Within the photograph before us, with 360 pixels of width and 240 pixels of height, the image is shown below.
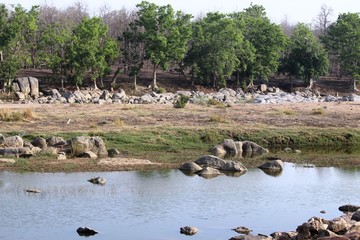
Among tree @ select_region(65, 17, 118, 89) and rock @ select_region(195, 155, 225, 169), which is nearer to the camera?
rock @ select_region(195, 155, 225, 169)

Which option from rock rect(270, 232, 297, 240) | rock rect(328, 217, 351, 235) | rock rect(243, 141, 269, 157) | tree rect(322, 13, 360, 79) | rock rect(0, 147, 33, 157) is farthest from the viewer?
tree rect(322, 13, 360, 79)

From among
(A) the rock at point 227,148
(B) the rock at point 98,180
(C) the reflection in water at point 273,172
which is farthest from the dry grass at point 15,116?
(C) the reflection in water at point 273,172

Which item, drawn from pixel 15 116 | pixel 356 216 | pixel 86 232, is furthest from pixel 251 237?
pixel 15 116

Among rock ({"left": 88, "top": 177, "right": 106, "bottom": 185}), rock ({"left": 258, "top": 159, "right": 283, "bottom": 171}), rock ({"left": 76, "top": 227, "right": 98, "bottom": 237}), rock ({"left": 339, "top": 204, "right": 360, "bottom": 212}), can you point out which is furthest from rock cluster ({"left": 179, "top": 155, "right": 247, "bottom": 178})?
rock ({"left": 76, "top": 227, "right": 98, "bottom": 237})

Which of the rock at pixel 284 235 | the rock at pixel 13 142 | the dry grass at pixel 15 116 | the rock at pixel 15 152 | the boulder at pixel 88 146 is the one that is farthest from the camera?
the dry grass at pixel 15 116

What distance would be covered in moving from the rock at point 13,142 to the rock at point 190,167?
7.75 m

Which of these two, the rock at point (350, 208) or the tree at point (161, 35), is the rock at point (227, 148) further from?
the tree at point (161, 35)

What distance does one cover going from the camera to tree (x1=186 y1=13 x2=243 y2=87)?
269ft

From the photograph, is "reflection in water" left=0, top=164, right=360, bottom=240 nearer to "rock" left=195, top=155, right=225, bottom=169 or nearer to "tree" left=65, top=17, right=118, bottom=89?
"rock" left=195, top=155, right=225, bottom=169

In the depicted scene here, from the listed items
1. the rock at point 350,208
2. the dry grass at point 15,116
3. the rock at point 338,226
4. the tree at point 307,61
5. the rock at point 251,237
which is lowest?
the rock at point 350,208

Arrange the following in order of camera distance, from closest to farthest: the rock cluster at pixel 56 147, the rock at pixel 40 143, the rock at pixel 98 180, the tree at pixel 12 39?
the rock at pixel 98 180
the rock cluster at pixel 56 147
the rock at pixel 40 143
the tree at pixel 12 39

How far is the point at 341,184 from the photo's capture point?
26.1 m

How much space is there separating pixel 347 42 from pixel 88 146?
68082mm

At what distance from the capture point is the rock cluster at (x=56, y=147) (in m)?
30.0
